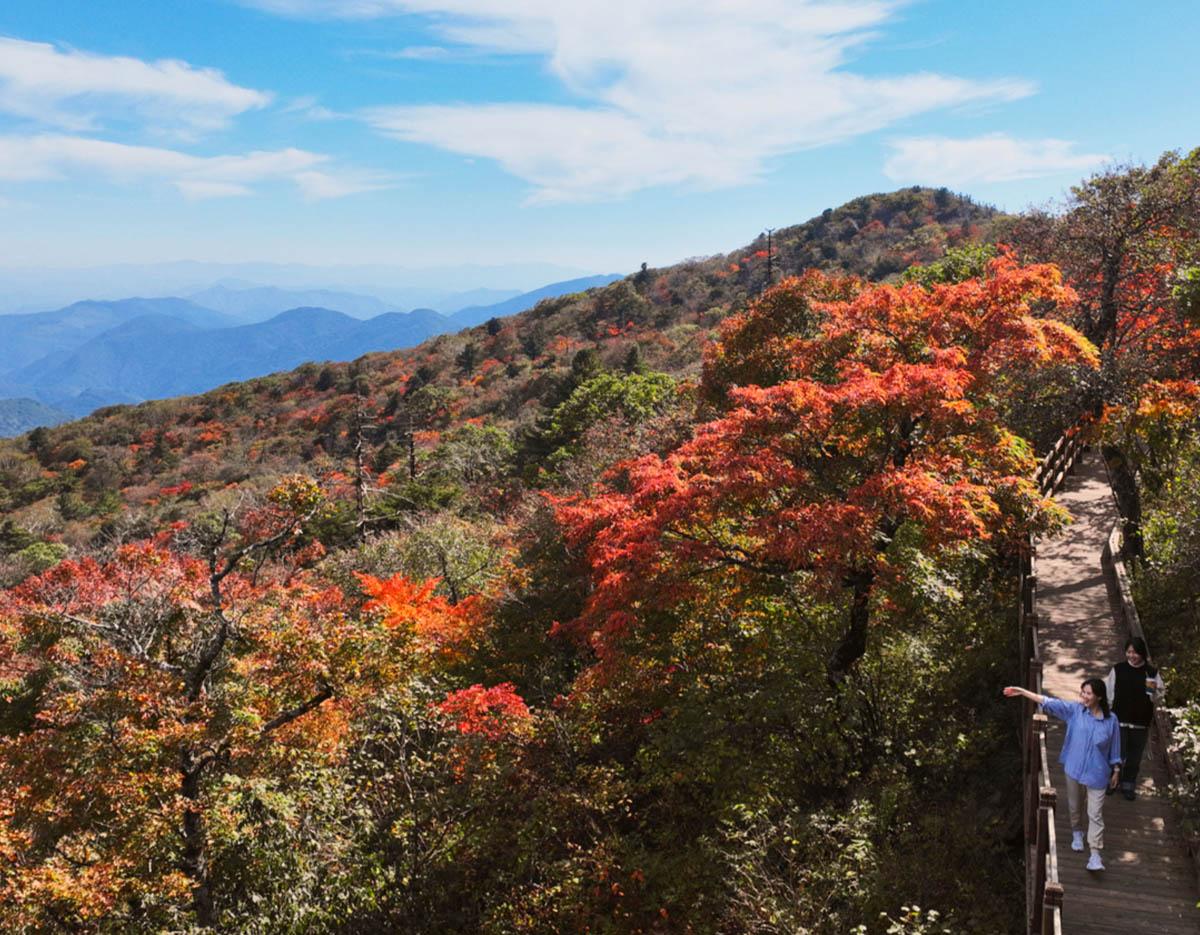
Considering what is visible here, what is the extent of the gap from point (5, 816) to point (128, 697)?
2.79 meters

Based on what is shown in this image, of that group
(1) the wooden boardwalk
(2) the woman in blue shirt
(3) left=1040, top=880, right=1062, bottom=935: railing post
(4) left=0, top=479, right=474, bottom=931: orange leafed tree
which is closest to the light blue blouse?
(2) the woman in blue shirt

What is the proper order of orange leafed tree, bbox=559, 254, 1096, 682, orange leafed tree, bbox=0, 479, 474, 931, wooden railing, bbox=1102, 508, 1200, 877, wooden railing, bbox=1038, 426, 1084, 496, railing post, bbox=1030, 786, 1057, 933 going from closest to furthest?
wooden railing, bbox=1102, 508, 1200, 877 → railing post, bbox=1030, 786, 1057, 933 → orange leafed tree, bbox=0, 479, 474, 931 → orange leafed tree, bbox=559, 254, 1096, 682 → wooden railing, bbox=1038, 426, 1084, 496

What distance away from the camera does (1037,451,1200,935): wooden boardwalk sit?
21.2 ft

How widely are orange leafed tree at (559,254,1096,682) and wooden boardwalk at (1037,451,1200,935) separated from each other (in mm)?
1742

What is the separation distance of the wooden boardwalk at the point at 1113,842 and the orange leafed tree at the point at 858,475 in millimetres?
1742

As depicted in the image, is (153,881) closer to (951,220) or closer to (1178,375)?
(1178,375)

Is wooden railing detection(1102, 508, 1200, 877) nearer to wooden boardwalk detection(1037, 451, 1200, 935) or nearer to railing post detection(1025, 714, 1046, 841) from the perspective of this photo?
wooden boardwalk detection(1037, 451, 1200, 935)

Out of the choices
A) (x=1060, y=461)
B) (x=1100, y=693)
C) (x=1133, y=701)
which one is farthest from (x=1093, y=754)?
(x=1060, y=461)

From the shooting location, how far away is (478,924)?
10.8 meters

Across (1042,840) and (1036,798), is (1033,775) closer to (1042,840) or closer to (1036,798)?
(1036,798)

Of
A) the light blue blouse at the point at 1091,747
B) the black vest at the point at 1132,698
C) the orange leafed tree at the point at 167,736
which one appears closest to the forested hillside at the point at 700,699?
the orange leafed tree at the point at 167,736

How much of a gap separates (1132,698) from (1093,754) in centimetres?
114

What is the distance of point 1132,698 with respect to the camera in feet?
24.8

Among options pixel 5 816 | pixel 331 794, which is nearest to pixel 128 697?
pixel 5 816
